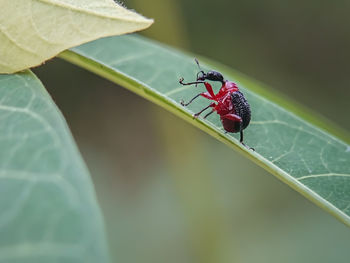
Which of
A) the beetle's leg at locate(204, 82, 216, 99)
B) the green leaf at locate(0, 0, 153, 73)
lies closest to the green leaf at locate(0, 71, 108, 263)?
the green leaf at locate(0, 0, 153, 73)

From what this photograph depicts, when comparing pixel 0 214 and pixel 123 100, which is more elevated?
pixel 0 214

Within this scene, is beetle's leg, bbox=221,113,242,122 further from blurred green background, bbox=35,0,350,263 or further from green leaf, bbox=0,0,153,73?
blurred green background, bbox=35,0,350,263

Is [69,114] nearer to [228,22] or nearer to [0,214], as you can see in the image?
[228,22]

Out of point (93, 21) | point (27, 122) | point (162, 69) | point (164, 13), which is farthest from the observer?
point (164, 13)

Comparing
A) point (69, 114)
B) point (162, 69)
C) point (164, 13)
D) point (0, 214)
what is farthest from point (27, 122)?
point (69, 114)

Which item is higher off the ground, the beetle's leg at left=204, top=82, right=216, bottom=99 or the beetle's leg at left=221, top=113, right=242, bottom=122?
the beetle's leg at left=221, top=113, right=242, bottom=122

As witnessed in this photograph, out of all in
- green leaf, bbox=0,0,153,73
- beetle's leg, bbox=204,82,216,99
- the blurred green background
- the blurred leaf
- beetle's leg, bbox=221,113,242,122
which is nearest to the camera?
green leaf, bbox=0,0,153,73

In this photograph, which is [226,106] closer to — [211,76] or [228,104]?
[228,104]

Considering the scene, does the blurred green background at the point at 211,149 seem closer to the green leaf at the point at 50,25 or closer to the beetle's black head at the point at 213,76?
the beetle's black head at the point at 213,76
